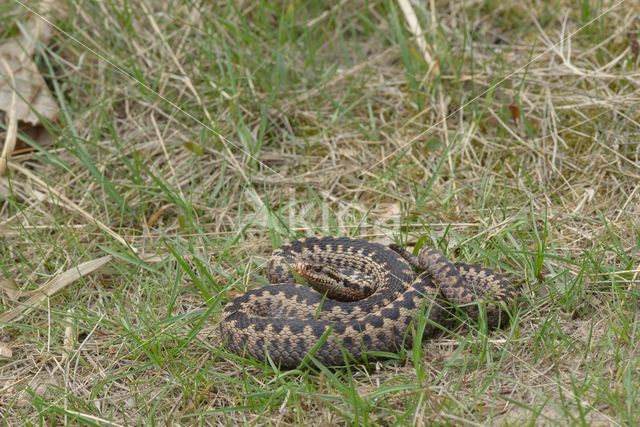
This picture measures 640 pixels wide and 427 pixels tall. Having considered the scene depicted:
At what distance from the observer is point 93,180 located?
7.07 metres

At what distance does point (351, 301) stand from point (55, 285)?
83.6 inches

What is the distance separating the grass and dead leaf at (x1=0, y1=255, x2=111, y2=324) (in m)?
0.08

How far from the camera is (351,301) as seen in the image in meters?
5.62

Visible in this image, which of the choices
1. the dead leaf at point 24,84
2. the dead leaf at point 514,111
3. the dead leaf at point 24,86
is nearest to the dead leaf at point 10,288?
the dead leaf at point 24,84

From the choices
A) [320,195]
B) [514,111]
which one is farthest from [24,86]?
[514,111]

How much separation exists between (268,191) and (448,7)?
2882mm

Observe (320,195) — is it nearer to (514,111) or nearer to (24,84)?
(514,111)

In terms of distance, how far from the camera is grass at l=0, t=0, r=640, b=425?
4.68 meters

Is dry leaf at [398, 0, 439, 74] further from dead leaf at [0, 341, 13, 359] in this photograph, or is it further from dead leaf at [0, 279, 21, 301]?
dead leaf at [0, 341, 13, 359]

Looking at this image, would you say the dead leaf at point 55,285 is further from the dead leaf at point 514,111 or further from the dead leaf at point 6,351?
the dead leaf at point 514,111

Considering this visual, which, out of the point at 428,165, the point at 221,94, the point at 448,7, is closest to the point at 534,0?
the point at 448,7

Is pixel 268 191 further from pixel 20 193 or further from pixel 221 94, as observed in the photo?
pixel 20 193

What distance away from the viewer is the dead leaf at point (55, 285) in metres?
5.78

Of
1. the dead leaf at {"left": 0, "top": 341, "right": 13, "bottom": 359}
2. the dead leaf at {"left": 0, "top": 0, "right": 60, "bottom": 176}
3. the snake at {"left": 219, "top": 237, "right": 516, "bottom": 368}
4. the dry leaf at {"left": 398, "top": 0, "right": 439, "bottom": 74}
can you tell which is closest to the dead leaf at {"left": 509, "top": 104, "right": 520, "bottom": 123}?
the dry leaf at {"left": 398, "top": 0, "right": 439, "bottom": 74}
